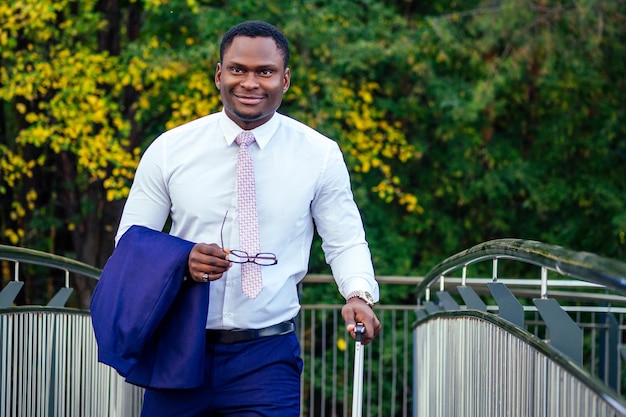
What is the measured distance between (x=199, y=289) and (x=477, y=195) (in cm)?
845

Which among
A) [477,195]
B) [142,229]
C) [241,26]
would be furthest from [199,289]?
[477,195]

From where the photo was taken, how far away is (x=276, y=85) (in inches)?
122

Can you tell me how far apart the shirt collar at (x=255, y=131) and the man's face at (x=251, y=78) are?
3 centimetres

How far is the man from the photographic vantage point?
301 centimetres

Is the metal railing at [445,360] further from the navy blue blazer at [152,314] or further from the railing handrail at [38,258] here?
the navy blue blazer at [152,314]

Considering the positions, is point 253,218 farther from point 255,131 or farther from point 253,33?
point 253,33

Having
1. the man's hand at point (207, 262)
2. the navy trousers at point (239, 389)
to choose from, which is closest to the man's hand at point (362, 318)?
the navy trousers at point (239, 389)

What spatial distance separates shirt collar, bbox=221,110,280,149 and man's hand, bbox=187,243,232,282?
45 cm

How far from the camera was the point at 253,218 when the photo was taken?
3.04 m

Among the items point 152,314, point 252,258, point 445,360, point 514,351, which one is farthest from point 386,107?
point 514,351

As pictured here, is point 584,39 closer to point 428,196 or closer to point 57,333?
point 428,196

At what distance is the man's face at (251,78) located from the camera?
3.09 metres

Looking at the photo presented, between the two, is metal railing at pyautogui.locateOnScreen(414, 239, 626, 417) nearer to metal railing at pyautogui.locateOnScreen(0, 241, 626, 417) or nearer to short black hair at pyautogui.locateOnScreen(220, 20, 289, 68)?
metal railing at pyautogui.locateOnScreen(0, 241, 626, 417)

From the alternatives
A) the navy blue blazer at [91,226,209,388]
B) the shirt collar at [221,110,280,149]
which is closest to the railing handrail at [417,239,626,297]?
the shirt collar at [221,110,280,149]
